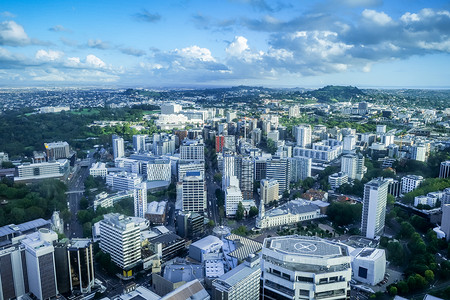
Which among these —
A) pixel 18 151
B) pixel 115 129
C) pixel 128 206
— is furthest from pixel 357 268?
pixel 115 129

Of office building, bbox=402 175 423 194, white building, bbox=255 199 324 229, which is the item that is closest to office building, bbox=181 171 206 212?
white building, bbox=255 199 324 229

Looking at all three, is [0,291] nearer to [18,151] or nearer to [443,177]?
[18,151]

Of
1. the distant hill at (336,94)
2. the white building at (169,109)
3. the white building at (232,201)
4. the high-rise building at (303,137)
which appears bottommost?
the white building at (232,201)

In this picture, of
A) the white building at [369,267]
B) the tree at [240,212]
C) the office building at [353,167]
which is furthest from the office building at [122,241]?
the office building at [353,167]

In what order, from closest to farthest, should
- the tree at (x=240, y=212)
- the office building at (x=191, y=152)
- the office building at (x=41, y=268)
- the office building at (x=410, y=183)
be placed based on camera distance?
the office building at (x=41, y=268) → the tree at (x=240, y=212) → the office building at (x=410, y=183) → the office building at (x=191, y=152)

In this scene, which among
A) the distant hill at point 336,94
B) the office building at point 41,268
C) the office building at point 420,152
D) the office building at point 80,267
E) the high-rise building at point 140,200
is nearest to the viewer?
the office building at point 41,268

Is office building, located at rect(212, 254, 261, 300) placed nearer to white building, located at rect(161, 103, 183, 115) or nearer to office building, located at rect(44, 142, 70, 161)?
office building, located at rect(44, 142, 70, 161)

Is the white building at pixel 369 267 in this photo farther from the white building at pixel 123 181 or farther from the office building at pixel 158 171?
the office building at pixel 158 171
